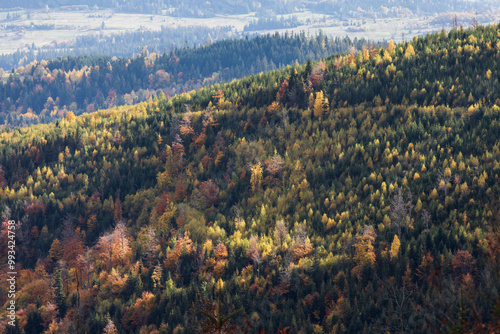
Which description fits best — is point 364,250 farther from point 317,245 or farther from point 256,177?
point 256,177

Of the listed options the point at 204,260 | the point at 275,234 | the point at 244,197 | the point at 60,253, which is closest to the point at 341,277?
the point at 275,234

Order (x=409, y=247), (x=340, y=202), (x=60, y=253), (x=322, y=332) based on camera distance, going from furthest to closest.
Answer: (x=60, y=253) → (x=340, y=202) → (x=409, y=247) → (x=322, y=332)

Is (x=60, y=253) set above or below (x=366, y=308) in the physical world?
below

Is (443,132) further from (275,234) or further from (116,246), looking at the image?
(116,246)

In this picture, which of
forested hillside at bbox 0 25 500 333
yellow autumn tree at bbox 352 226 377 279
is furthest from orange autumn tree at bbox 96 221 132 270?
yellow autumn tree at bbox 352 226 377 279

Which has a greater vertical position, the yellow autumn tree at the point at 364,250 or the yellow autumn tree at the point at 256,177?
the yellow autumn tree at the point at 256,177

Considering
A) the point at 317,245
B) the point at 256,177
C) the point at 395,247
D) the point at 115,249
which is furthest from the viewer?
the point at 256,177

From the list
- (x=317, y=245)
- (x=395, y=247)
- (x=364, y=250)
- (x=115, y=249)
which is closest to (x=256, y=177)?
(x=317, y=245)

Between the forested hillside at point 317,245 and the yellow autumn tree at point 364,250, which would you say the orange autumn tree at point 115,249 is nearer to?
the forested hillside at point 317,245

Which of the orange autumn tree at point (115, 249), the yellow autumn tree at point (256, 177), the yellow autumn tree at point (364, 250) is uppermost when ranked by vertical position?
the yellow autumn tree at point (256, 177)

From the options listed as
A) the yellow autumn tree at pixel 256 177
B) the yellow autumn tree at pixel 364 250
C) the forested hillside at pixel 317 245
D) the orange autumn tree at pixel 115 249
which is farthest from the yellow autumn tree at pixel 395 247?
the orange autumn tree at pixel 115 249

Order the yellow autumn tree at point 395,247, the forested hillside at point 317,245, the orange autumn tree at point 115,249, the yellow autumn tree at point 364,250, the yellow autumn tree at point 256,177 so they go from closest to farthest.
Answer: the forested hillside at point 317,245, the yellow autumn tree at point 395,247, the yellow autumn tree at point 364,250, the orange autumn tree at point 115,249, the yellow autumn tree at point 256,177
